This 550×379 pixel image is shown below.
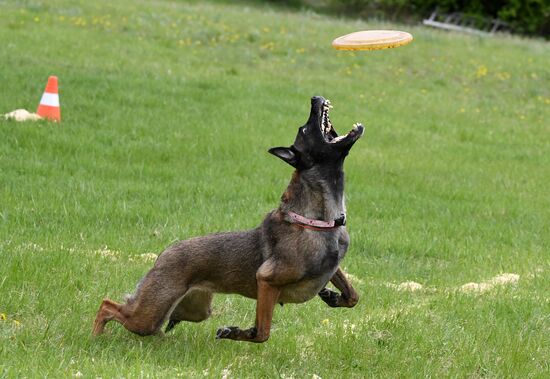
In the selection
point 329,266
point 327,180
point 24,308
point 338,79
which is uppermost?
point 327,180

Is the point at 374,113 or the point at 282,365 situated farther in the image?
the point at 374,113

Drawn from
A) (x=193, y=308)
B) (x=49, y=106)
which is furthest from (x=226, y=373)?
(x=49, y=106)

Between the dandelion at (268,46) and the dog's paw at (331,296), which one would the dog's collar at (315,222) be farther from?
the dandelion at (268,46)

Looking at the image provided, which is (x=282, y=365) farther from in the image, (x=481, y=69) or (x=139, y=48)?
(x=481, y=69)

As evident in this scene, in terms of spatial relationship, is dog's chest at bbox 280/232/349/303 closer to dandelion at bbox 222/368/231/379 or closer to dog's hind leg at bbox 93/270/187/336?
dandelion at bbox 222/368/231/379

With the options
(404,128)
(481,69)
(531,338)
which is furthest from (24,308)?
(481,69)

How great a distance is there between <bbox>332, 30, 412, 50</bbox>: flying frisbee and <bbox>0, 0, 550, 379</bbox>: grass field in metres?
→ 2.04

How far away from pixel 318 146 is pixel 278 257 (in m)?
0.76

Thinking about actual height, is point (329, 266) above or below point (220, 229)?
above

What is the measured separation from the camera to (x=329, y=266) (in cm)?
605

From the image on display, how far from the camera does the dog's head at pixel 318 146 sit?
236 inches

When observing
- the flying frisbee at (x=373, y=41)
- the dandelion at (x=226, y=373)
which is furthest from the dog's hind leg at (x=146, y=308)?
the flying frisbee at (x=373, y=41)

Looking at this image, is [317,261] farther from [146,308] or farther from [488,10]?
[488,10]

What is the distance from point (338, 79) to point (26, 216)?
494 inches
